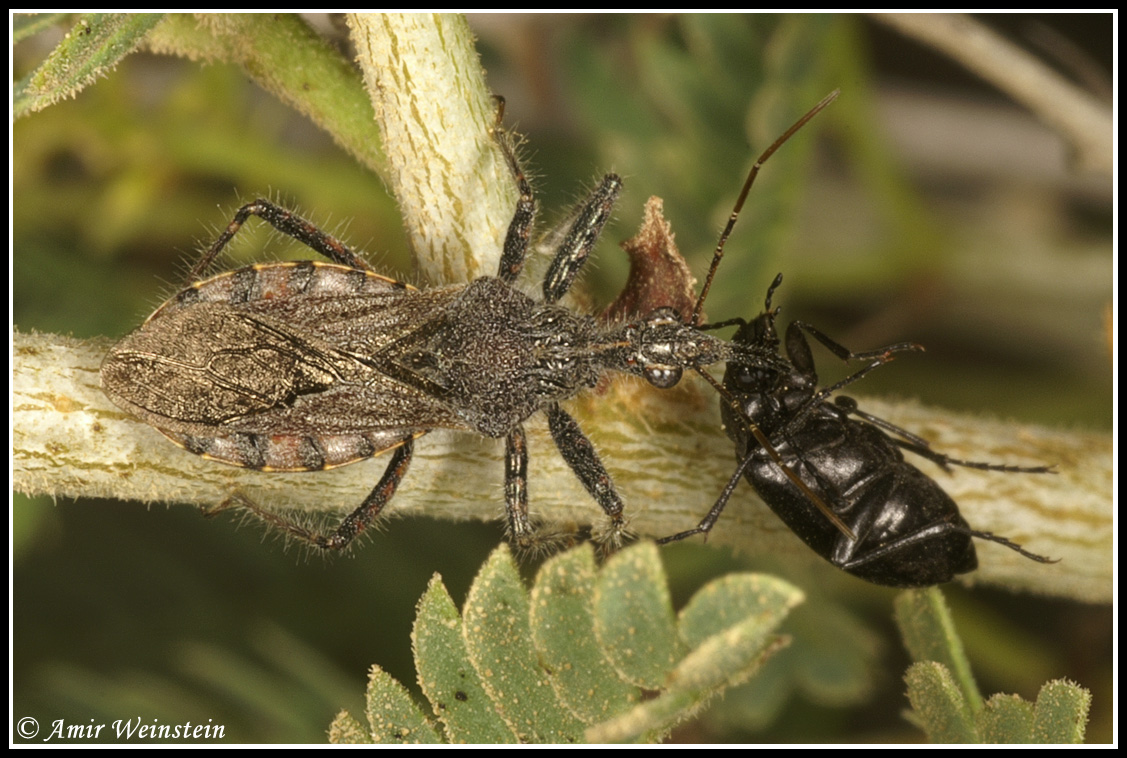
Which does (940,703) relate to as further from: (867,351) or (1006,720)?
(867,351)

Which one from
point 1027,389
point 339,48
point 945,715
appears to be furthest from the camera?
point 1027,389

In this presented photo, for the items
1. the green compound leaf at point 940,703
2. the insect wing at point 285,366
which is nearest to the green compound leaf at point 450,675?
the insect wing at point 285,366

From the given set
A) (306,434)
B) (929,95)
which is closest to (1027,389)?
(929,95)

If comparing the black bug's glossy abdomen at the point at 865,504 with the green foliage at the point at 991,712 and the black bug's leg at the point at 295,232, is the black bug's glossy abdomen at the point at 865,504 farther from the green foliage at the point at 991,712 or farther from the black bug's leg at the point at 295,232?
the black bug's leg at the point at 295,232

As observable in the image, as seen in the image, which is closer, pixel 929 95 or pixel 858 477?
pixel 858 477

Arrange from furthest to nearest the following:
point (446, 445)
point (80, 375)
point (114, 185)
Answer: point (114, 185) → point (446, 445) → point (80, 375)

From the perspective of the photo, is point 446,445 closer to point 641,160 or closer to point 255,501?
point 255,501

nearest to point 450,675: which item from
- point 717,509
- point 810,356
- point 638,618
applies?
point 638,618

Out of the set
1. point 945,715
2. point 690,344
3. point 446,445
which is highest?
point 690,344
